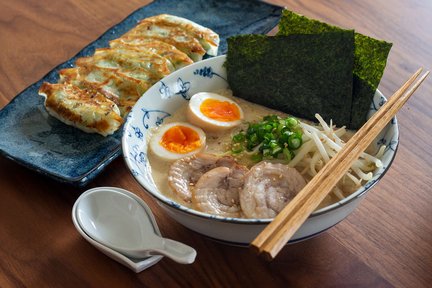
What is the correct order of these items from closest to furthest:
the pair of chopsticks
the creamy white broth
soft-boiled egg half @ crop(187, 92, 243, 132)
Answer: the pair of chopsticks
the creamy white broth
soft-boiled egg half @ crop(187, 92, 243, 132)

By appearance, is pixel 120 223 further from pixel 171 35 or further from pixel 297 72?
pixel 171 35

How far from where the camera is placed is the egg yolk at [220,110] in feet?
5.72

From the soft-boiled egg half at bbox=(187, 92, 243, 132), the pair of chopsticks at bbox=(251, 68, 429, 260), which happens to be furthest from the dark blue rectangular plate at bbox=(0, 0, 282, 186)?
the pair of chopsticks at bbox=(251, 68, 429, 260)

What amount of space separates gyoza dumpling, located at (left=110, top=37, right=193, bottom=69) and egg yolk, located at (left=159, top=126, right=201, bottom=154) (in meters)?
0.49

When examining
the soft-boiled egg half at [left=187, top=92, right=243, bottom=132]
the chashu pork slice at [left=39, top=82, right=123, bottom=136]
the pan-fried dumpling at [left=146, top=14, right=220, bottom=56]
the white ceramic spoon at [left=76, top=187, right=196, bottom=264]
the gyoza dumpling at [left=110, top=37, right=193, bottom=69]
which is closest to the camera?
the white ceramic spoon at [left=76, top=187, right=196, bottom=264]

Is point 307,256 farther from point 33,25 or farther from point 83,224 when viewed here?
point 33,25

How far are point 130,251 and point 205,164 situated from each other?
33cm

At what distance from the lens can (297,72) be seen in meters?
1.72

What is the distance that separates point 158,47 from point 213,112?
1.80 feet

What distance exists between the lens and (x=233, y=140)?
1680 millimetres

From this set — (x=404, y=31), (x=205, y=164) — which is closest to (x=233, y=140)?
(x=205, y=164)

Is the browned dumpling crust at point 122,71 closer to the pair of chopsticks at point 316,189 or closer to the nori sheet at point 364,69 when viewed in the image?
the nori sheet at point 364,69

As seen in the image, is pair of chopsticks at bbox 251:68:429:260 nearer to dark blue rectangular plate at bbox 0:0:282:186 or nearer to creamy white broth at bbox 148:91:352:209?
creamy white broth at bbox 148:91:352:209

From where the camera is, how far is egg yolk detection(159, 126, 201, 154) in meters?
1.63
